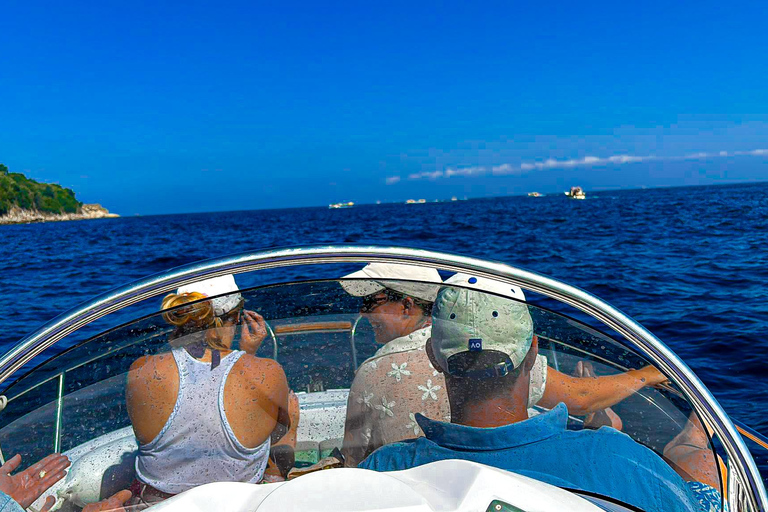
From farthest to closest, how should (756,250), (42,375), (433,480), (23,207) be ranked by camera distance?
(23,207) → (756,250) → (42,375) → (433,480)

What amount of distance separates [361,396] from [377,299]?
27cm

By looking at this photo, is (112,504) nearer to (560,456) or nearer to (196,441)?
(196,441)

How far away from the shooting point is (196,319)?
4.57 ft

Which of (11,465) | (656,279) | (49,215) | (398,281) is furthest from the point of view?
(49,215)

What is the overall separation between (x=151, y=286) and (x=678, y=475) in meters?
1.38

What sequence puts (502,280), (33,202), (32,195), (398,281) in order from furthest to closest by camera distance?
(32,195)
(33,202)
(398,281)
(502,280)

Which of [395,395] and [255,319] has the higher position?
[255,319]

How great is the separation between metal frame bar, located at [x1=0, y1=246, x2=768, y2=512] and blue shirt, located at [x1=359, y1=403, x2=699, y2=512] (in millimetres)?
169

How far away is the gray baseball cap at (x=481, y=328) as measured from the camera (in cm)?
135

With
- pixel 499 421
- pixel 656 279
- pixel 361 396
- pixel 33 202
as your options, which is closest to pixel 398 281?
pixel 361 396

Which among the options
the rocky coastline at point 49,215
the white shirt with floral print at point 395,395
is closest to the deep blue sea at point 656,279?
the white shirt with floral print at point 395,395

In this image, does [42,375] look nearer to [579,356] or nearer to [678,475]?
[579,356]

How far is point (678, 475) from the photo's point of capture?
1290 mm

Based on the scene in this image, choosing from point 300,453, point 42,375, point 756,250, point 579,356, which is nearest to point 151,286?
point 42,375
